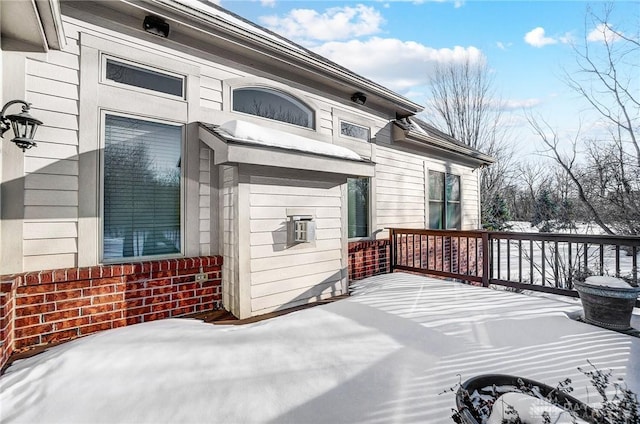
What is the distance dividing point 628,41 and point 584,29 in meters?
1.02

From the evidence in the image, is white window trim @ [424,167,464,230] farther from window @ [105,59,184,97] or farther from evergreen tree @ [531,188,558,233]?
window @ [105,59,184,97]

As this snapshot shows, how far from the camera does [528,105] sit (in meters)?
9.06

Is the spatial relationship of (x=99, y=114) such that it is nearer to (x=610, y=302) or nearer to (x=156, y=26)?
(x=156, y=26)

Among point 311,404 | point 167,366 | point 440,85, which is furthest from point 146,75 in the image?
point 440,85

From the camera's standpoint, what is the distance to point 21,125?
253 centimetres

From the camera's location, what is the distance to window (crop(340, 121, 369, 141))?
18.5ft

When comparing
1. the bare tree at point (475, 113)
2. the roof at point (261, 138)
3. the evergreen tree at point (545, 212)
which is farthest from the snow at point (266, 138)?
the bare tree at point (475, 113)

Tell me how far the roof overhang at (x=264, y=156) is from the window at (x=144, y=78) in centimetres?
57

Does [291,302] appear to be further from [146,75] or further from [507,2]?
[507,2]

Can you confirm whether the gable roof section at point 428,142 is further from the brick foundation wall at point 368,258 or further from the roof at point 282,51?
the brick foundation wall at point 368,258

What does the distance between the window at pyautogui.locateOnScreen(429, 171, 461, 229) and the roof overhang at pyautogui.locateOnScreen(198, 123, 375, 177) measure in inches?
163

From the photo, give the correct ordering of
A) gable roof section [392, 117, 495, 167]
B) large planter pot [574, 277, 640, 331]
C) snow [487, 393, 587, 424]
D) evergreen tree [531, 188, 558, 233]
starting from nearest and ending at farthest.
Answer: snow [487, 393, 587, 424] → large planter pot [574, 277, 640, 331] → gable roof section [392, 117, 495, 167] → evergreen tree [531, 188, 558, 233]

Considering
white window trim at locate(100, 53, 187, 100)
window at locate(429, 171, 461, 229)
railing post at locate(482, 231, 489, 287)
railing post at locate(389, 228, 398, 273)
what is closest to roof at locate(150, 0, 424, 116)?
white window trim at locate(100, 53, 187, 100)

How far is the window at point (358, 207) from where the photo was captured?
5.61 meters
